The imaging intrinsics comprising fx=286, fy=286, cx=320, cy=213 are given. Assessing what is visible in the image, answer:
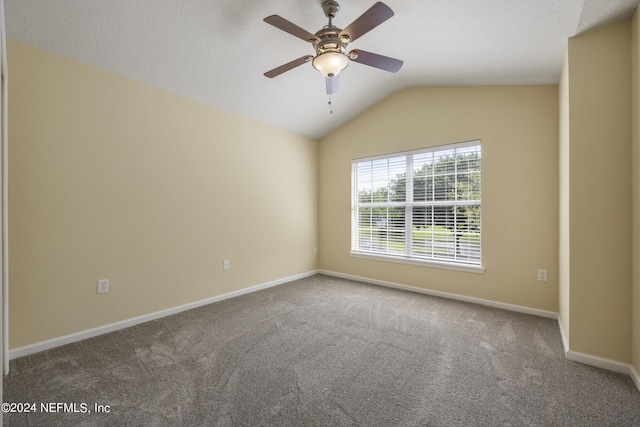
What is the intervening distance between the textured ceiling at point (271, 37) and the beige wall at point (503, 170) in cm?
27

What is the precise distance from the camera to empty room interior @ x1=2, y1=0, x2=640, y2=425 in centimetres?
203

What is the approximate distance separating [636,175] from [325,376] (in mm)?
2460

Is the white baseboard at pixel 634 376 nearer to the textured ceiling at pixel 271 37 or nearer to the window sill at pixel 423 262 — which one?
the window sill at pixel 423 262

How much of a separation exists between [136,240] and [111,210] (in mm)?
361

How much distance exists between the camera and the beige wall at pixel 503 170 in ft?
9.70

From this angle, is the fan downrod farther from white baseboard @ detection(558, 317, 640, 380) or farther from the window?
white baseboard @ detection(558, 317, 640, 380)

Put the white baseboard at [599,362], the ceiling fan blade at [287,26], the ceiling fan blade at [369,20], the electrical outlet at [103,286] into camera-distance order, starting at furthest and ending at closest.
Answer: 1. the electrical outlet at [103,286]
2. the white baseboard at [599,362]
3. the ceiling fan blade at [287,26]
4. the ceiling fan blade at [369,20]

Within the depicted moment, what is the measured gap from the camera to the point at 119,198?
2705 millimetres

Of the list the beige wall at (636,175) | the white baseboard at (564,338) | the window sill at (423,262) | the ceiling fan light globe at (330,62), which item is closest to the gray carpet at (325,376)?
the white baseboard at (564,338)

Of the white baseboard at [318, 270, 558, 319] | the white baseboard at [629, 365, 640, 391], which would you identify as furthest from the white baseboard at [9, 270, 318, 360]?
the white baseboard at [629, 365, 640, 391]

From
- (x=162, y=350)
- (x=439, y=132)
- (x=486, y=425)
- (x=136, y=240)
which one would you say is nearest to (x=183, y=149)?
(x=136, y=240)

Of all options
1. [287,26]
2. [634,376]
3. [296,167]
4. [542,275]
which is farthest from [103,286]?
[542,275]

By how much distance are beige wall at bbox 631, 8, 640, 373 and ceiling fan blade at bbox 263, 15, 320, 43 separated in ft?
7.00

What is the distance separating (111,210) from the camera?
2.65m
